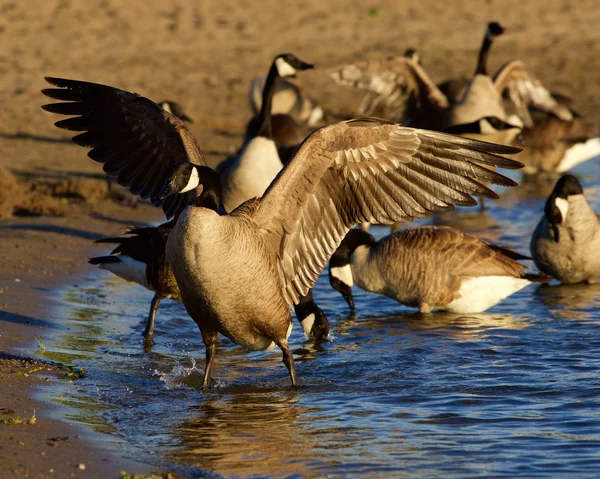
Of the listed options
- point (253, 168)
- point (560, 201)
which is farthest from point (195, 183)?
point (560, 201)

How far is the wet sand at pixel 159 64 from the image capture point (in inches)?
355

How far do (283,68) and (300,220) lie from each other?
5.07 meters

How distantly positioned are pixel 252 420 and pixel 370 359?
5.07 ft

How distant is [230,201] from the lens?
9.91 meters

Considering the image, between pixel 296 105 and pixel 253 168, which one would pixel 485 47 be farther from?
pixel 253 168

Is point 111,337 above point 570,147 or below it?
below

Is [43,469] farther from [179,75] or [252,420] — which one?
[179,75]

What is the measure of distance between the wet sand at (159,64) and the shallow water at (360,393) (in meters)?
0.51

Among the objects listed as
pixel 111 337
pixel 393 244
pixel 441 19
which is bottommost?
pixel 111 337

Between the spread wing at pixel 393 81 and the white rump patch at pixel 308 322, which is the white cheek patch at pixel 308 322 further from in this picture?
the spread wing at pixel 393 81

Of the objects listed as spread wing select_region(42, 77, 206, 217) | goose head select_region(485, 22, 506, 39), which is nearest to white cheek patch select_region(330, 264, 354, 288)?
spread wing select_region(42, 77, 206, 217)

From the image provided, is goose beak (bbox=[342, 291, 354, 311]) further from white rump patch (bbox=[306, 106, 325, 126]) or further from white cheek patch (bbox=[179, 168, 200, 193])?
white rump patch (bbox=[306, 106, 325, 126])

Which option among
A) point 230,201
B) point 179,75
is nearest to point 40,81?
point 179,75

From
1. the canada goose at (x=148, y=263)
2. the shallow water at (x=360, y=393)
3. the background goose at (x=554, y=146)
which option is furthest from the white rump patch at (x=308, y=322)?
the background goose at (x=554, y=146)
